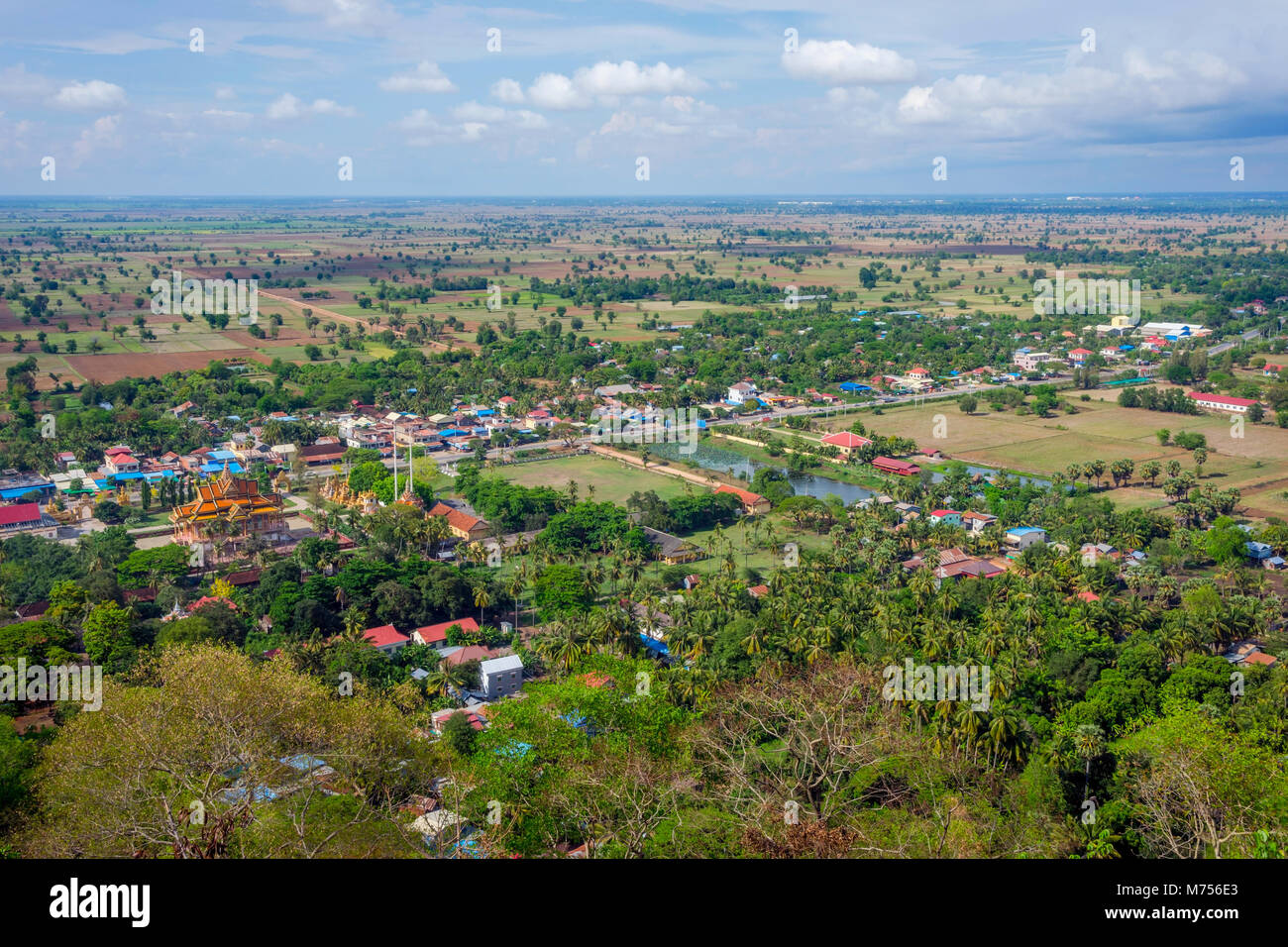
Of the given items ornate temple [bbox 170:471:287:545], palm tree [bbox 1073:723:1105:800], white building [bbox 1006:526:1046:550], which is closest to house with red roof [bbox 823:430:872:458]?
white building [bbox 1006:526:1046:550]

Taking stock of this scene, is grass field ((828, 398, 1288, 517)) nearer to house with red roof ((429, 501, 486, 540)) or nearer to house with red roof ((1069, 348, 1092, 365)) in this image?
house with red roof ((1069, 348, 1092, 365))

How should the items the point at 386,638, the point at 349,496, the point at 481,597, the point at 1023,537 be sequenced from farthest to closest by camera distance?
the point at 349,496, the point at 1023,537, the point at 481,597, the point at 386,638

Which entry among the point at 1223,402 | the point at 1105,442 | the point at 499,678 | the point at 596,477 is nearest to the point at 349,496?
the point at 596,477

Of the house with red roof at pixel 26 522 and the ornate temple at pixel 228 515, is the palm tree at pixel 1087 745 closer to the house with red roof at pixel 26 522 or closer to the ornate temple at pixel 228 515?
the ornate temple at pixel 228 515

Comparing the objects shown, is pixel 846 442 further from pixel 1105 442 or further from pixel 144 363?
pixel 144 363

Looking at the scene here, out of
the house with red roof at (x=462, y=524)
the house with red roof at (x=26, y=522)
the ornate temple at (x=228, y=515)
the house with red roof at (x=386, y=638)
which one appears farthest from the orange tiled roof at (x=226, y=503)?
the house with red roof at (x=386, y=638)

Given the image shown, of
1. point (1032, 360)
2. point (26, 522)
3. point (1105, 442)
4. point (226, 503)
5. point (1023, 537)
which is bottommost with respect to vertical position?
point (1023, 537)
